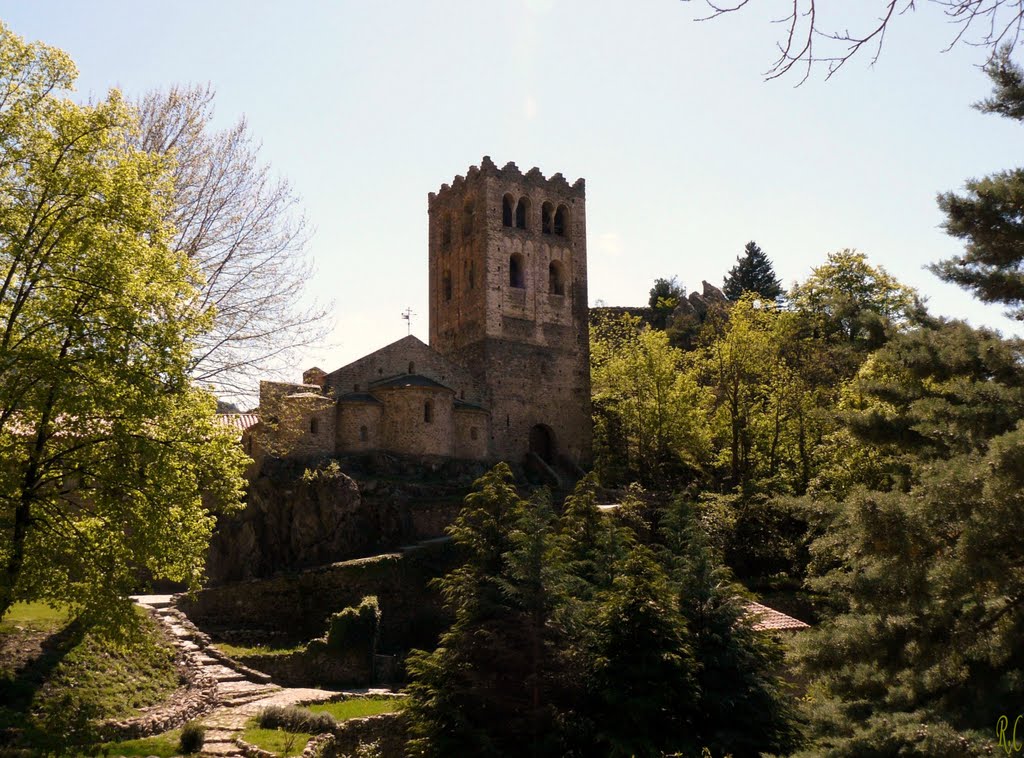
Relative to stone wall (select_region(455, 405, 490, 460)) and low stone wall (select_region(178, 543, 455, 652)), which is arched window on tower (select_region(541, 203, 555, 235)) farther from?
low stone wall (select_region(178, 543, 455, 652))

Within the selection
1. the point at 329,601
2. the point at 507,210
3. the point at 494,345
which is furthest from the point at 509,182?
the point at 329,601

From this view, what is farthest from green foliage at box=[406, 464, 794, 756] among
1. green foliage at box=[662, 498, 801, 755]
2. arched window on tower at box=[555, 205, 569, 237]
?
arched window on tower at box=[555, 205, 569, 237]

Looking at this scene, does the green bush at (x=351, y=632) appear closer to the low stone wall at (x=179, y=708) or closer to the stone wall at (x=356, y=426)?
the low stone wall at (x=179, y=708)

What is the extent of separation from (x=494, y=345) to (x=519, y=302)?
284cm

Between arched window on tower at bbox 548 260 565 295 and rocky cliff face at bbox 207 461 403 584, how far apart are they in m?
17.9

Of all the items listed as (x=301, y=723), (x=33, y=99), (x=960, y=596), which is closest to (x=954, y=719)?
(x=960, y=596)

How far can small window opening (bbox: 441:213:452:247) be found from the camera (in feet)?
153

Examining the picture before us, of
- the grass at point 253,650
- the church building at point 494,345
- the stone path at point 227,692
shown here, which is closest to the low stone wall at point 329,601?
the grass at point 253,650

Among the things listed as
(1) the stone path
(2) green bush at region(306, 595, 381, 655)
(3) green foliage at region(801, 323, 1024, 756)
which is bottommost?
(1) the stone path

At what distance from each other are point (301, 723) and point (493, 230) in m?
29.7

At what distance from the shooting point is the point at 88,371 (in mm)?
13477

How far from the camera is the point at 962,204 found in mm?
12938

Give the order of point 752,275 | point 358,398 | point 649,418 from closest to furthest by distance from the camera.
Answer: point 358,398
point 649,418
point 752,275

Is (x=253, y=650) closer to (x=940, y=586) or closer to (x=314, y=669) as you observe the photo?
(x=314, y=669)
